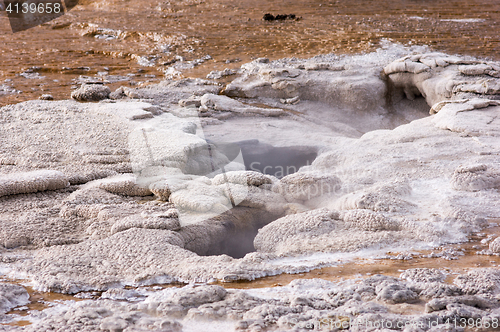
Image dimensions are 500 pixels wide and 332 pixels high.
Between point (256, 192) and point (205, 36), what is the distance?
4.86 m

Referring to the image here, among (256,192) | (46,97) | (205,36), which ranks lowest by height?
(256,192)

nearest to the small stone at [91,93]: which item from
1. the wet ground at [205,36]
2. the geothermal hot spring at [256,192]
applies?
the geothermal hot spring at [256,192]

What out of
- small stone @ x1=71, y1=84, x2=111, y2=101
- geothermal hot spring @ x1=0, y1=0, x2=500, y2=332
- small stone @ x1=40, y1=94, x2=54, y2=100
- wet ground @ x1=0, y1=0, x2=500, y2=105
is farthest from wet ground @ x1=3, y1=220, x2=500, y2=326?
wet ground @ x1=0, y1=0, x2=500, y2=105

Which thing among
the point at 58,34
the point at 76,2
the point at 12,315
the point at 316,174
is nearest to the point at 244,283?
the point at 12,315

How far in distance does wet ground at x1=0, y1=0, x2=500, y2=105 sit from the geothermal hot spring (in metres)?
0.08

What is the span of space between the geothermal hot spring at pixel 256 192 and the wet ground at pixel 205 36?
0.08 m

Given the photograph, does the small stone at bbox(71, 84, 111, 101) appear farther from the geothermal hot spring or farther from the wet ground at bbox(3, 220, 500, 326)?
the wet ground at bbox(3, 220, 500, 326)

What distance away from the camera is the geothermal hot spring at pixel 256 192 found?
1.64m

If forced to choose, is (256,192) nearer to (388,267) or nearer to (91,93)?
(388,267)

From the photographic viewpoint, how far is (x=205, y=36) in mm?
7121

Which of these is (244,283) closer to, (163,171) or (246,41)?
(163,171)

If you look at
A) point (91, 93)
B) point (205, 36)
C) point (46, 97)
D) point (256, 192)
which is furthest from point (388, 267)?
point (205, 36)

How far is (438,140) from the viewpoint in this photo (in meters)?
3.22

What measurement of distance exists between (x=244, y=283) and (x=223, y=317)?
1.07 ft
